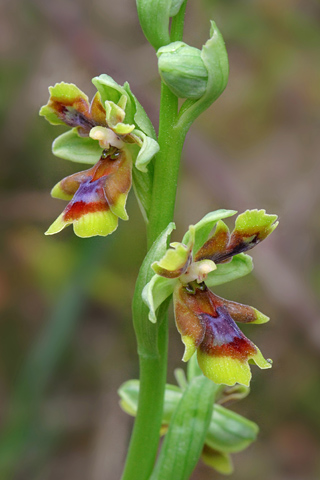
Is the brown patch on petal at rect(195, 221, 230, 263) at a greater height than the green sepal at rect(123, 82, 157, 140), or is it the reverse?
the green sepal at rect(123, 82, 157, 140)

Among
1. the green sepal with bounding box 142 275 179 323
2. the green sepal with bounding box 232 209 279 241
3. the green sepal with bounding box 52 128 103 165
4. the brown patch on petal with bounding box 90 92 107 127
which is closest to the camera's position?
the green sepal with bounding box 142 275 179 323

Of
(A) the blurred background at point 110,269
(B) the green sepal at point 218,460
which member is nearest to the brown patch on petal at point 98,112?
(B) the green sepal at point 218,460

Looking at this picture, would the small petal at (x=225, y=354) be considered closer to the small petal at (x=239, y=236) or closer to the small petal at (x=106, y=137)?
the small petal at (x=239, y=236)

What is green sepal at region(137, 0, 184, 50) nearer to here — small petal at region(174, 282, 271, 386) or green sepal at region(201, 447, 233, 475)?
small petal at region(174, 282, 271, 386)

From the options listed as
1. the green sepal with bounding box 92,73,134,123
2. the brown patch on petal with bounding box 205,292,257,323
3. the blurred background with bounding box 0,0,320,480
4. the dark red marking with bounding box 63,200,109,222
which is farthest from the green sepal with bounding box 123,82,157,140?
the blurred background with bounding box 0,0,320,480

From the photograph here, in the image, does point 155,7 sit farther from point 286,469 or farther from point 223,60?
point 286,469

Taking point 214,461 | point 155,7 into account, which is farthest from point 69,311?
point 155,7

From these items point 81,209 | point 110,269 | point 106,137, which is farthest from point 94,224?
point 110,269
